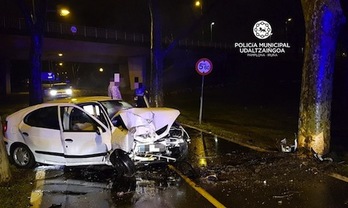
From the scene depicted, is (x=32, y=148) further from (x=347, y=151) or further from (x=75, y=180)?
(x=347, y=151)

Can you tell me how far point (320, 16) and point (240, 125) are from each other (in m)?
9.08

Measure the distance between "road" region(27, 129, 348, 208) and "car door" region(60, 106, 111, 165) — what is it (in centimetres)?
35

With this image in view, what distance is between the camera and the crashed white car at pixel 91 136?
788 cm

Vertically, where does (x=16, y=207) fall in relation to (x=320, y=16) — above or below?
below

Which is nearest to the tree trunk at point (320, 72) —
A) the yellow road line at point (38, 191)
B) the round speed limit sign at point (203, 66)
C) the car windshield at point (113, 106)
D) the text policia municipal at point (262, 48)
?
the car windshield at point (113, 106)

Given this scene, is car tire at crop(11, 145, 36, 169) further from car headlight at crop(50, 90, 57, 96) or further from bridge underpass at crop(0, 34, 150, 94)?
car headlight at crop(50, 90, 57, 96)

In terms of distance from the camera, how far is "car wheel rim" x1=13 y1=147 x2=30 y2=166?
8891mm

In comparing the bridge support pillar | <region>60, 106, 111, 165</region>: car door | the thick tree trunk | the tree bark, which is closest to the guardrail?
the bridge support pillar

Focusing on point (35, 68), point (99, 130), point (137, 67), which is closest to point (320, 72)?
point (99, 130)

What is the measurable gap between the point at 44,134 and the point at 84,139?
Result: 1.03 meters

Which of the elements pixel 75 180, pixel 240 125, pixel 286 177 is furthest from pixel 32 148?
pixel 240 125


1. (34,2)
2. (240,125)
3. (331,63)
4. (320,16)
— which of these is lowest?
(240,125)

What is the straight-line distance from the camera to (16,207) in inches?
245

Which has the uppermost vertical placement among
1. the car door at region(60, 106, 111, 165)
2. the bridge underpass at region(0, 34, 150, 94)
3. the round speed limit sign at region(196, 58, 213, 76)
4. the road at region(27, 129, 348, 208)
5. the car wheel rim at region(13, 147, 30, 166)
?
the bridge underpass at region(0, 34, 150, 94)
